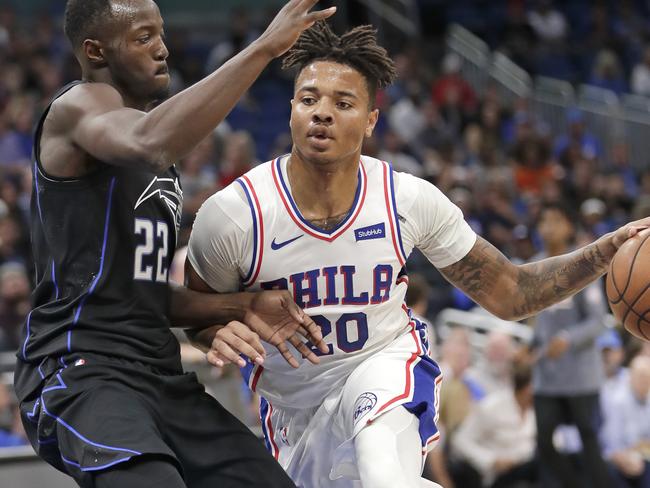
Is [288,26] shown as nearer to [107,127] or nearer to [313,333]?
[107,127]

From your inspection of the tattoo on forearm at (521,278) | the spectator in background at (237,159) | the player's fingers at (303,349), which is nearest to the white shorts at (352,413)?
the player's fingers at (303,349)

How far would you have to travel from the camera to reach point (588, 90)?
52.9 ft

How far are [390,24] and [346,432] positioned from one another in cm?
1319

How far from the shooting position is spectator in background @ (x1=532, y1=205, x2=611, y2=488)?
7.68m

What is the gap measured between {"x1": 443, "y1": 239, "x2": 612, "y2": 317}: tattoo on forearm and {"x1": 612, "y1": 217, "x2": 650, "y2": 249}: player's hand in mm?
86

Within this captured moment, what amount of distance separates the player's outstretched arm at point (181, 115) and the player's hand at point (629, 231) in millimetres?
1489

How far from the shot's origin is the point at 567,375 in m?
7.74

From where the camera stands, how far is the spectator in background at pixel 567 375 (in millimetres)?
7676

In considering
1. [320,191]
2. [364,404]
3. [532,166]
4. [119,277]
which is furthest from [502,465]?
[532,166]

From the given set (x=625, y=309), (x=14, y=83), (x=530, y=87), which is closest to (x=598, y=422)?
(x=625, y=309)

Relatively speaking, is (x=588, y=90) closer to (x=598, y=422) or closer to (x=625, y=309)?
(x=598, y=422)

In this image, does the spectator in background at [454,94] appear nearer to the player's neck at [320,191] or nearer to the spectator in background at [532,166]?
the spectator in background at [532,166]

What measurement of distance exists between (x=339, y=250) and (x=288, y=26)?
3.19ft

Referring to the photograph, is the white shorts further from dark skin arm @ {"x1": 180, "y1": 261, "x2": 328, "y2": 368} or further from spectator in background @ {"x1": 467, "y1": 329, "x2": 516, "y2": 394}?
spectator in background @ {"x1": 467, "y1": 329, "x2": 516, "y2": 394}
